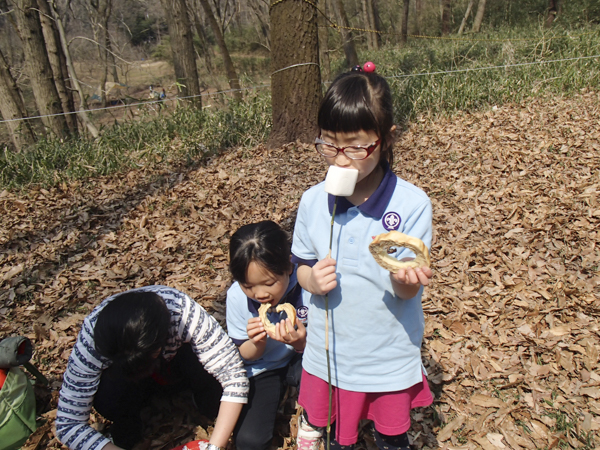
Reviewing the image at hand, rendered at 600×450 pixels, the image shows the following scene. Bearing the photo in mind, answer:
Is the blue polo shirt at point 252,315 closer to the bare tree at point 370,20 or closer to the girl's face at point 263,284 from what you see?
the girl's face at point 263,284

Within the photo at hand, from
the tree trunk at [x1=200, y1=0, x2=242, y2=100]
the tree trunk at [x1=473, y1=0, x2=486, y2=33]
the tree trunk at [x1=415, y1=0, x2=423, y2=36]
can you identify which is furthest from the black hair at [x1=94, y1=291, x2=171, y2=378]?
the tree trunk at [x1=415, y1=0, x2=423, y2=36]

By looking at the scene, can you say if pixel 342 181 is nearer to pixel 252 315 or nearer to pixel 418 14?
pixel 252 315

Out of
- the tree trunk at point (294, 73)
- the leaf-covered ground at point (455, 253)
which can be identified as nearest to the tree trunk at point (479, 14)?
the leaf-covered ground at point (455, 253)

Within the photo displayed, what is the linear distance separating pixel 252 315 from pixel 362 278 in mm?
798

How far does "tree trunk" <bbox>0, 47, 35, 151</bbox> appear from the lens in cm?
609

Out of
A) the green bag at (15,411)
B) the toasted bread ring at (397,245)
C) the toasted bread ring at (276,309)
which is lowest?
the green bag at (15,411)

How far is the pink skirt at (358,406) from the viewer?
1.54 metres

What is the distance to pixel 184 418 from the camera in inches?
98.2

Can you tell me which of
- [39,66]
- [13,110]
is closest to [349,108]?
[13,110]

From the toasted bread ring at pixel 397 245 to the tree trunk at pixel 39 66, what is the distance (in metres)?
6.68

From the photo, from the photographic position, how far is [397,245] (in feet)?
4.00

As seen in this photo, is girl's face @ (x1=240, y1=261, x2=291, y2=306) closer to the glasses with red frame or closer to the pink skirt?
the pink skirt

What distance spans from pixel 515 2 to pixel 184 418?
21.5m

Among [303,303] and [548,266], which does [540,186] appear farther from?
[303,303]
